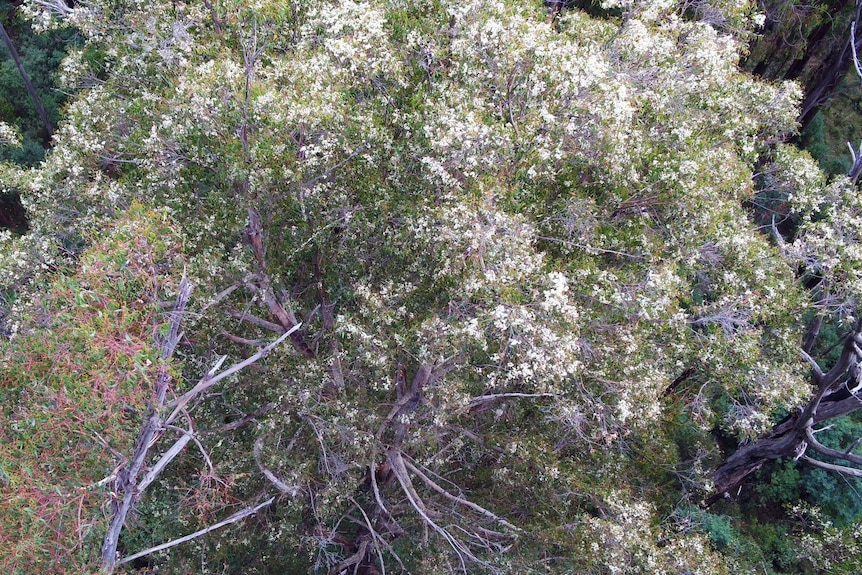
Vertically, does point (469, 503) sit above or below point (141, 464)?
below

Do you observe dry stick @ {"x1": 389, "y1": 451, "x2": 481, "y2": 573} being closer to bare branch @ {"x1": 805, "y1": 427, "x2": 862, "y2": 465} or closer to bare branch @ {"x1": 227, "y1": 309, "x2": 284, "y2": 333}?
bare branch @ {"x1": 227, "y1": 309, "x2": 284, "y2": 333}

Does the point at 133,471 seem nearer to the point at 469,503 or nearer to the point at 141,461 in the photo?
the point at 141,461

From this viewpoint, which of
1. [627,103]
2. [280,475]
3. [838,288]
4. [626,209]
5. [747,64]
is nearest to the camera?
[627,103]

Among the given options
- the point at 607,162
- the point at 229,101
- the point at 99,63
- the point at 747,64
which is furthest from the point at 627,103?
the point at 747,64

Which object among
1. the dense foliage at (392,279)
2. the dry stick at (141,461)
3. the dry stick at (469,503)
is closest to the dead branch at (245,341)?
the dense foliage at (392,279)

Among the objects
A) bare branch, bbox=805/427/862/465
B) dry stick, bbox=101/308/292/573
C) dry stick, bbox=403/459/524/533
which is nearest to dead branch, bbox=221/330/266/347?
dry stick, bbox=101/308/292/573

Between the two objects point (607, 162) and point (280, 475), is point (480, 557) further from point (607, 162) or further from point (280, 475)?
point (607, 162)

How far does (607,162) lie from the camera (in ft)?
23.5

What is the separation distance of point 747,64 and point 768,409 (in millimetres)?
10898

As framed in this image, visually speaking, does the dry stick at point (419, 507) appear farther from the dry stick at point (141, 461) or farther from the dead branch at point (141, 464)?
the dry stick at point (141, 461)

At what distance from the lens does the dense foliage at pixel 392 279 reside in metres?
6.13

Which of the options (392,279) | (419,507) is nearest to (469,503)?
(419,507)

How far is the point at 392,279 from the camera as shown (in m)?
8.09

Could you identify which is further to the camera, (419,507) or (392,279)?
(419,507)
